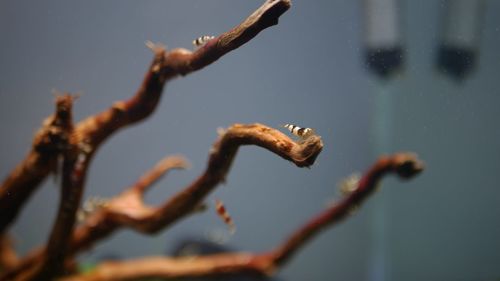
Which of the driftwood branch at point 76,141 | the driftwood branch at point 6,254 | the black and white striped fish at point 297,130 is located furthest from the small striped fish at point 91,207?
the black and white striped fish at point 297,130

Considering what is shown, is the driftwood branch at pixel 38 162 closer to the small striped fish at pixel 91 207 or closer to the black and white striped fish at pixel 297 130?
the small striped fish at pixel 91 207

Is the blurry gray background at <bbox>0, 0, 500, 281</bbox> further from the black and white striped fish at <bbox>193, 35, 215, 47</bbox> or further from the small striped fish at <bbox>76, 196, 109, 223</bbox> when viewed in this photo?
the small striped fish at <bbox>76, 196, 109, 223</bbox>

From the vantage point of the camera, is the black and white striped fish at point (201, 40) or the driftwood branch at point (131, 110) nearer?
the driftwood branch at point (131, 110)

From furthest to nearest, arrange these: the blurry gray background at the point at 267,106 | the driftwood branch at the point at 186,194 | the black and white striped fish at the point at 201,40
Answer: the blurry gray background at the point at 267,106, the black and white striped fish at the point at 201,40, the driftwood branch at the point at 186,194


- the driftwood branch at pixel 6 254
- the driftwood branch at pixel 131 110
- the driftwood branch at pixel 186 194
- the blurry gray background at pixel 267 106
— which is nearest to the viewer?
the driftwood branch at pixel 186 194

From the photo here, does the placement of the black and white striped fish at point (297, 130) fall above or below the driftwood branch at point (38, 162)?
below

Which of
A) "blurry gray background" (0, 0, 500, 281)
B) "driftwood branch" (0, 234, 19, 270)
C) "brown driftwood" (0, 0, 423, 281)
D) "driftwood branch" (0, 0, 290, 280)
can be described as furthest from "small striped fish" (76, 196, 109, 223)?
"driftwood branch" (0, 234, 19, 270)
